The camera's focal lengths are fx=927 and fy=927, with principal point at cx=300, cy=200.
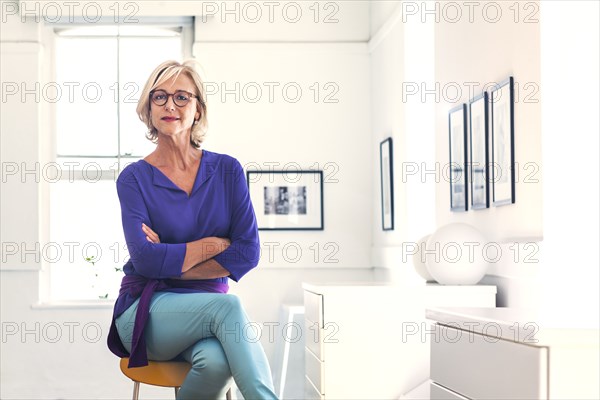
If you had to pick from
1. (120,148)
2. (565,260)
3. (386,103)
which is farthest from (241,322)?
(120,148)

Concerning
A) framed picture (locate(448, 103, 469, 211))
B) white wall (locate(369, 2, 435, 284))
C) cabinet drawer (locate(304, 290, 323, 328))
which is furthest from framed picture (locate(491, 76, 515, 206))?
white wall (locate(369, 2, 435, 284))

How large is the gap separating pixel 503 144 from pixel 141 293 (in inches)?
66.1

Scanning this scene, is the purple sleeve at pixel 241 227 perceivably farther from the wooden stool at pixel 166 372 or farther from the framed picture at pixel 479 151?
the framed picture at pixel 479 151

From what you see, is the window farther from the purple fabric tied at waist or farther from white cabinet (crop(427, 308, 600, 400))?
white cabinet (crop(427, 308, 600, 400))

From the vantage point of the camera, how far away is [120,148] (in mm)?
6082

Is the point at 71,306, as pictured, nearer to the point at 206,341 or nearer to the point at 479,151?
the point at 479,151

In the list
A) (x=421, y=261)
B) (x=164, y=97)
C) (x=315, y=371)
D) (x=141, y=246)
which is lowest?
(x=315, y=371)

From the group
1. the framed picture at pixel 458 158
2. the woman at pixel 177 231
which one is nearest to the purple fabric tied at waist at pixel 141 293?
the woman at pixel 177 231

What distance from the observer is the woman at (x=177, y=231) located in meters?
2.48

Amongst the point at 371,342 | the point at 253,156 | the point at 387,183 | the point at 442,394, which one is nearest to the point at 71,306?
the point at 253,156

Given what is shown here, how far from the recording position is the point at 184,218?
2709mm

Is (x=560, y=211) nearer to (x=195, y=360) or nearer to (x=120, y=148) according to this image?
(x=195, y=360)

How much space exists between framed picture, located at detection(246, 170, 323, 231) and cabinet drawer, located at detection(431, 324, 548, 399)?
3513 mm

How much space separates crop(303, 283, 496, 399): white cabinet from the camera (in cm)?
370
